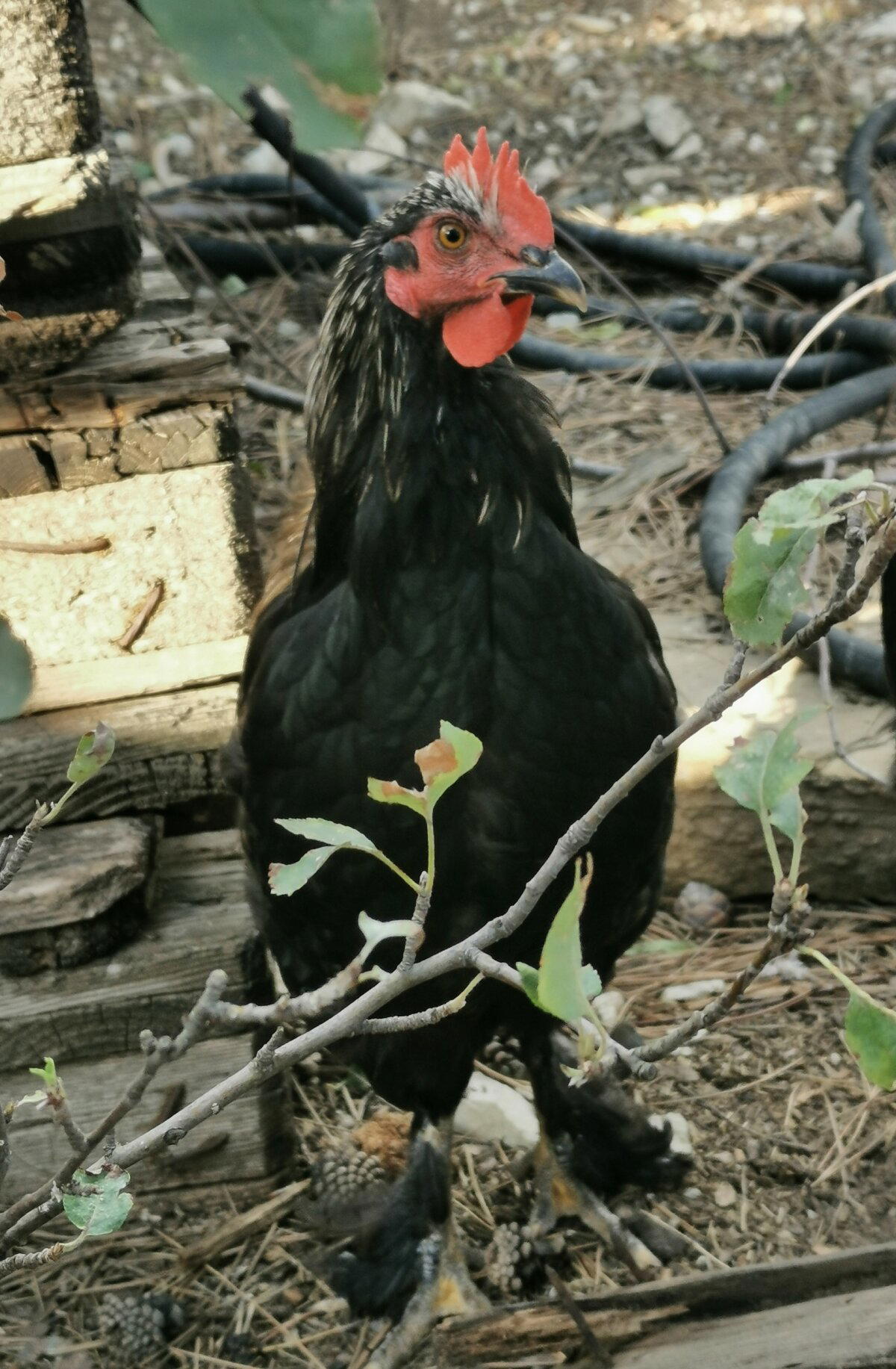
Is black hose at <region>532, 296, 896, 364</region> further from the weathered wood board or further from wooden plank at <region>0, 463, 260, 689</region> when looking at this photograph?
wooden plank at <region>0, 463, 260, 689</region>

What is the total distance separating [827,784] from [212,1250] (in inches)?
63.0

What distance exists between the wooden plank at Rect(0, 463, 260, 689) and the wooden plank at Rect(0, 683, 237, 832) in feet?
0.33

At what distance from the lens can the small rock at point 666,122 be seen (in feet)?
21.8

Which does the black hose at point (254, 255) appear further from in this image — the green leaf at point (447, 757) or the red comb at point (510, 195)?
the green leaf at point (447, 757)

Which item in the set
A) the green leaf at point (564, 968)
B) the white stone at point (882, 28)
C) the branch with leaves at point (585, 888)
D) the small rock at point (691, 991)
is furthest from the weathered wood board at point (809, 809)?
the white stone at point (882, 28)

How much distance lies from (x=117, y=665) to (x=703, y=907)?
152 centimetres

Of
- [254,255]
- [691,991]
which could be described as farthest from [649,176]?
[691,991]

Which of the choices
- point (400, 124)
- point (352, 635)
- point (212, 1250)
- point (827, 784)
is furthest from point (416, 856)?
point (400, 124)

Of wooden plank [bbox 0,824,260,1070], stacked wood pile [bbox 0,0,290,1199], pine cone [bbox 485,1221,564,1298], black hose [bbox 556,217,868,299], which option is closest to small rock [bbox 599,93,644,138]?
black hose [bbox 556,217,868,299]

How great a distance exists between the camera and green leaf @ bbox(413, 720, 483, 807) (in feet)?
3.19

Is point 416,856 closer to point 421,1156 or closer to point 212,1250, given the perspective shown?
point 421,1156

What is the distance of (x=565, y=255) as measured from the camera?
216 inches

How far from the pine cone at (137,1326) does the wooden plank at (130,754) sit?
823 millimetres

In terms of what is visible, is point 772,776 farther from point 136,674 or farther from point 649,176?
point 649,176
